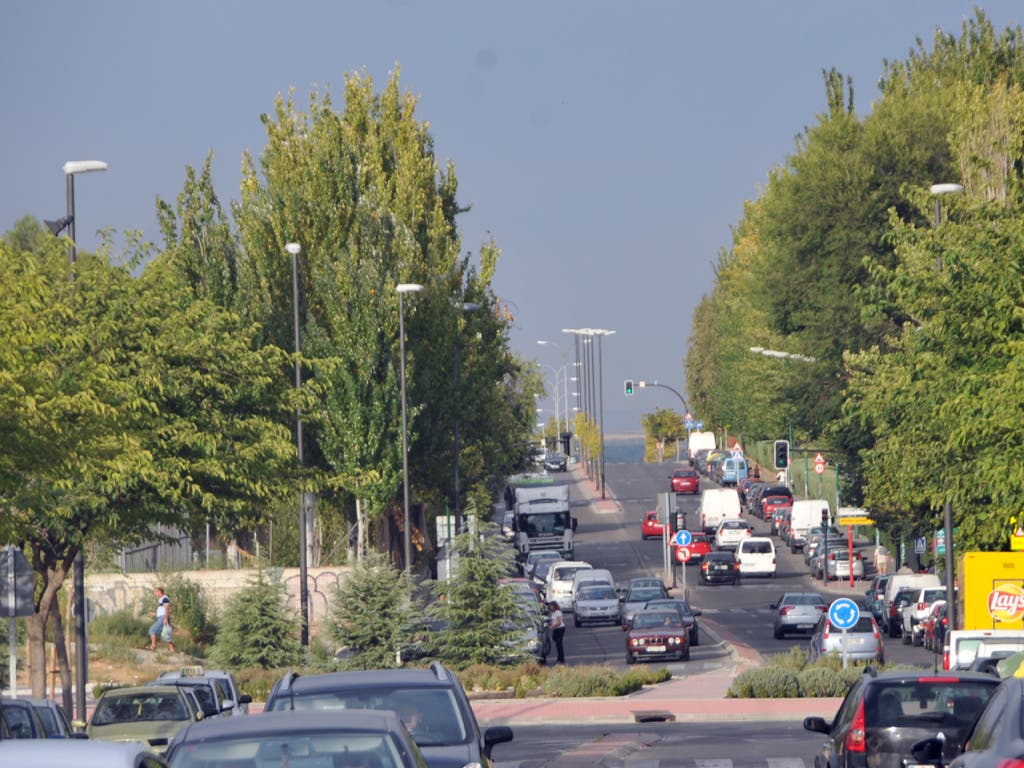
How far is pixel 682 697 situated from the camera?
33125 millimetres

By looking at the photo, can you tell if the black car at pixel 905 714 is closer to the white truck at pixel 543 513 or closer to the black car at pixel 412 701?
the black car at pixel 412 701

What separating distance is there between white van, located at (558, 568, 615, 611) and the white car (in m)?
17.6

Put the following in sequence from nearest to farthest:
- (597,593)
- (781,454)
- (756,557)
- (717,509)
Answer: (597,593) < (781,454) < (756,557) < (717,509)

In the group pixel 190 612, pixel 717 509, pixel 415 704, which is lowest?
pixel 190 612

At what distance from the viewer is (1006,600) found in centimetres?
3612

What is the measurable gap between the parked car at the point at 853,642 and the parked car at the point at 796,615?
8.70 metres

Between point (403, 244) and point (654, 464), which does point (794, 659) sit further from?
point (654, 464)

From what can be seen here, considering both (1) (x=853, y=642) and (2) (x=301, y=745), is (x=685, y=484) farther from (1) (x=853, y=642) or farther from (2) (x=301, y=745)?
(2) (x=301, y=745)

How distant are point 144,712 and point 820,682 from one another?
47.2ft

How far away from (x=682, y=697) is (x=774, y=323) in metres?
41.0

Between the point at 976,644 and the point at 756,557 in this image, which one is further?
the point at 756,557

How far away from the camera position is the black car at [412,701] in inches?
500

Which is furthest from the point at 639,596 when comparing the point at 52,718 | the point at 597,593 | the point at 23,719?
the point at 23,719

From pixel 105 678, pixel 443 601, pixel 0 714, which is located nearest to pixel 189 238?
pixel 105 678
